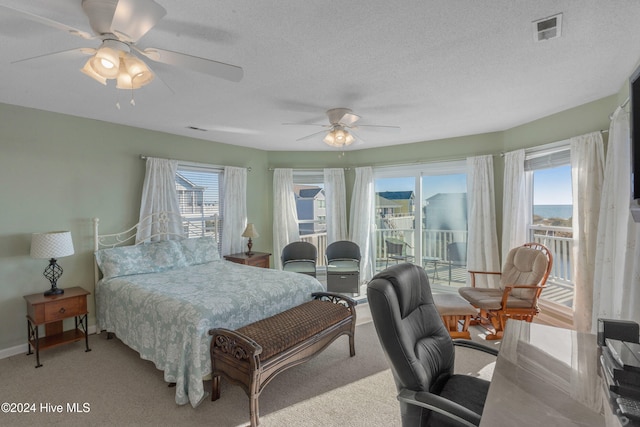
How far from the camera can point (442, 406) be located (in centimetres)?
120

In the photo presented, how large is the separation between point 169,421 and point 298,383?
0.96 meters

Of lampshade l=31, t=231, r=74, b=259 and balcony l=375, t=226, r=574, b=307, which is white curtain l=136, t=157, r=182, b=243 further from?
balcony l=375, t=226, r=574, b=307

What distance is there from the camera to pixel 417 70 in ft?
7.50

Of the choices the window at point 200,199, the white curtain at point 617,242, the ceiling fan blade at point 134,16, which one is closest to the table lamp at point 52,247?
the window at point 200,199

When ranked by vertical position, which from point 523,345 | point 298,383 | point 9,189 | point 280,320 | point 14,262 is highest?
point 9,189

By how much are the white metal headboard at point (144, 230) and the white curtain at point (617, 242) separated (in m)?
4.69

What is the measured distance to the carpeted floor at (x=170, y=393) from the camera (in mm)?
2053

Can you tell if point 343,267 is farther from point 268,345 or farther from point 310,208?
point 268,345

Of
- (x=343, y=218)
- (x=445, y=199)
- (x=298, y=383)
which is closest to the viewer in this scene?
(x=298, y=383)

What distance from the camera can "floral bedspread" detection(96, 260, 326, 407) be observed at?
2.18 m

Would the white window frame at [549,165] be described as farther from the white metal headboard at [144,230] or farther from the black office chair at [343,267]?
the white metal headboard at [144,230]

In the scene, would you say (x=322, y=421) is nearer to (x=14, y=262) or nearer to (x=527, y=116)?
(x=14, y=262)

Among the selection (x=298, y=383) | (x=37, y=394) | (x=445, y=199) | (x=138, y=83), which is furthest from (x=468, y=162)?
(x=37, y=394)

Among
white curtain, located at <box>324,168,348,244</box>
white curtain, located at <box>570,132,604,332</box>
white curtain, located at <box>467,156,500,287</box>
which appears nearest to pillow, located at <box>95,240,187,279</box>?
white curtain, located at <box>324,168,348,244</box>
